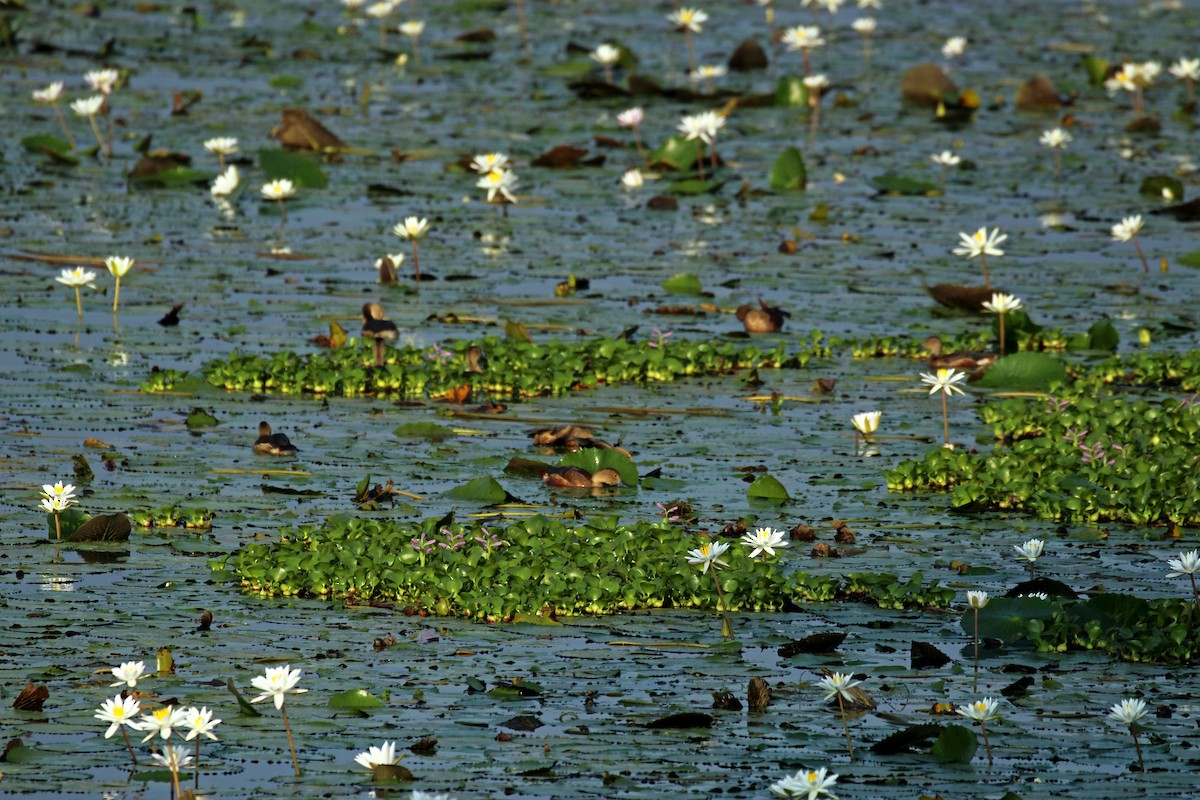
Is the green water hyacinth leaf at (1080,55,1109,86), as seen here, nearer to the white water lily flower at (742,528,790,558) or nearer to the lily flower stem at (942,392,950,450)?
the lily flower stem at (942,392,950,450)

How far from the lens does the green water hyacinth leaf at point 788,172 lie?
1191cm

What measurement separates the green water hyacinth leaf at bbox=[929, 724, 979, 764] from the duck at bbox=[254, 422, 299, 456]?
10.2ft

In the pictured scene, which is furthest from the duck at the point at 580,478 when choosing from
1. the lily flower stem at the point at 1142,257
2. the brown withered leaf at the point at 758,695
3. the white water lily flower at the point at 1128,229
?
the lily flower stem at the point at 1142,257

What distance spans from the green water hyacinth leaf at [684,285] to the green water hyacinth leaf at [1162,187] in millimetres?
3997

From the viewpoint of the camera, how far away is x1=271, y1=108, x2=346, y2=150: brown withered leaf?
12.4 meters

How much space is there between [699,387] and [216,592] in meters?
3.06

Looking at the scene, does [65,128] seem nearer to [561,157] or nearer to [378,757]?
[561,157]

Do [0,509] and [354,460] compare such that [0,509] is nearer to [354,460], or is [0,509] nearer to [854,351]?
[354,460]

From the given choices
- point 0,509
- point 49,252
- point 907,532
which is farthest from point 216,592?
point 49,252

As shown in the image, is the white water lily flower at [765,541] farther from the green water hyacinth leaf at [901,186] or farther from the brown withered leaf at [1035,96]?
the brown withered leaf at [1035,96]

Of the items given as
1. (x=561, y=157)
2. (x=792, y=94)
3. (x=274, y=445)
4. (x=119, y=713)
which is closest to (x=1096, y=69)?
(x=792, y=94)

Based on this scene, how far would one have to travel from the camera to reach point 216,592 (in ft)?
16.8

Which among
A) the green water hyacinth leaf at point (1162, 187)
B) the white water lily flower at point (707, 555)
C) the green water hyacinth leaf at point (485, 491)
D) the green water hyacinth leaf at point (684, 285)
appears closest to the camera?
the white water lily flower at point (707, 555)

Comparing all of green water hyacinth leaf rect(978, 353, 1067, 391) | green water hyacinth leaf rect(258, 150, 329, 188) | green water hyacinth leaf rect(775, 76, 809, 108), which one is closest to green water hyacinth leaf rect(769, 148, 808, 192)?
green water hyacinth leaf rect(258, 150, 329, 188)
